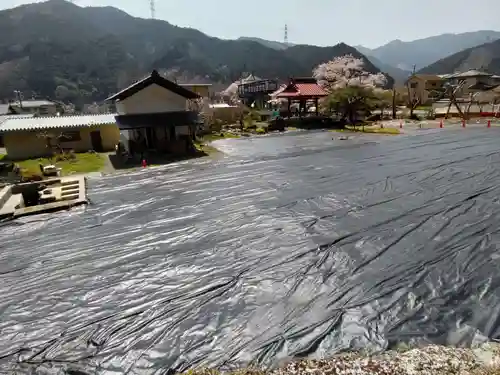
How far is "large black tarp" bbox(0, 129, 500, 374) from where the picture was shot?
4660 millimetres

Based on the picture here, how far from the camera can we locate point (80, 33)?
105 metres

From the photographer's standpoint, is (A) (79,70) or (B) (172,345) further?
(A) (79,70)

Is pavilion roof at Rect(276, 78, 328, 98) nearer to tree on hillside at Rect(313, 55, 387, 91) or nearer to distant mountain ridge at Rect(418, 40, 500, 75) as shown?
tree on hillside at Rect(313, 55, 387, 91)

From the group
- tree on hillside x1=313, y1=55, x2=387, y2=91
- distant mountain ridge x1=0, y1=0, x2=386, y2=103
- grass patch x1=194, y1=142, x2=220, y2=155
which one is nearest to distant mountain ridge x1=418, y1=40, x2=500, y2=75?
distant mountain ridge x1=0, y1=0, x2=386, y2=103

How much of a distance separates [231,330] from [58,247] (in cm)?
512

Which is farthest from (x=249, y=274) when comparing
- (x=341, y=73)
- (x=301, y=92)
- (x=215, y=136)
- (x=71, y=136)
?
(x=341, y=73)

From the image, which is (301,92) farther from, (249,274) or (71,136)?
(249,274)

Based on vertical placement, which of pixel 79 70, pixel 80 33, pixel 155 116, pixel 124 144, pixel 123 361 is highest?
pixel 80 33

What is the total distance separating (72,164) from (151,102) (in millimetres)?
5673

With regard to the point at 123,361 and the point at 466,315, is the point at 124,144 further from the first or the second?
the point at 466,315

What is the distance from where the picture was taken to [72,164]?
18.0 metres

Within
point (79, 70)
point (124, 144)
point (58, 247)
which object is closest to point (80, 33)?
point (79, 70)

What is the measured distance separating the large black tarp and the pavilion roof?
22.9 metres

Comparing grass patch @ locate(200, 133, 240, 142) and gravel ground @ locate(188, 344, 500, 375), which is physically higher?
grass patch @ locate(200, 133, 240, 142)
